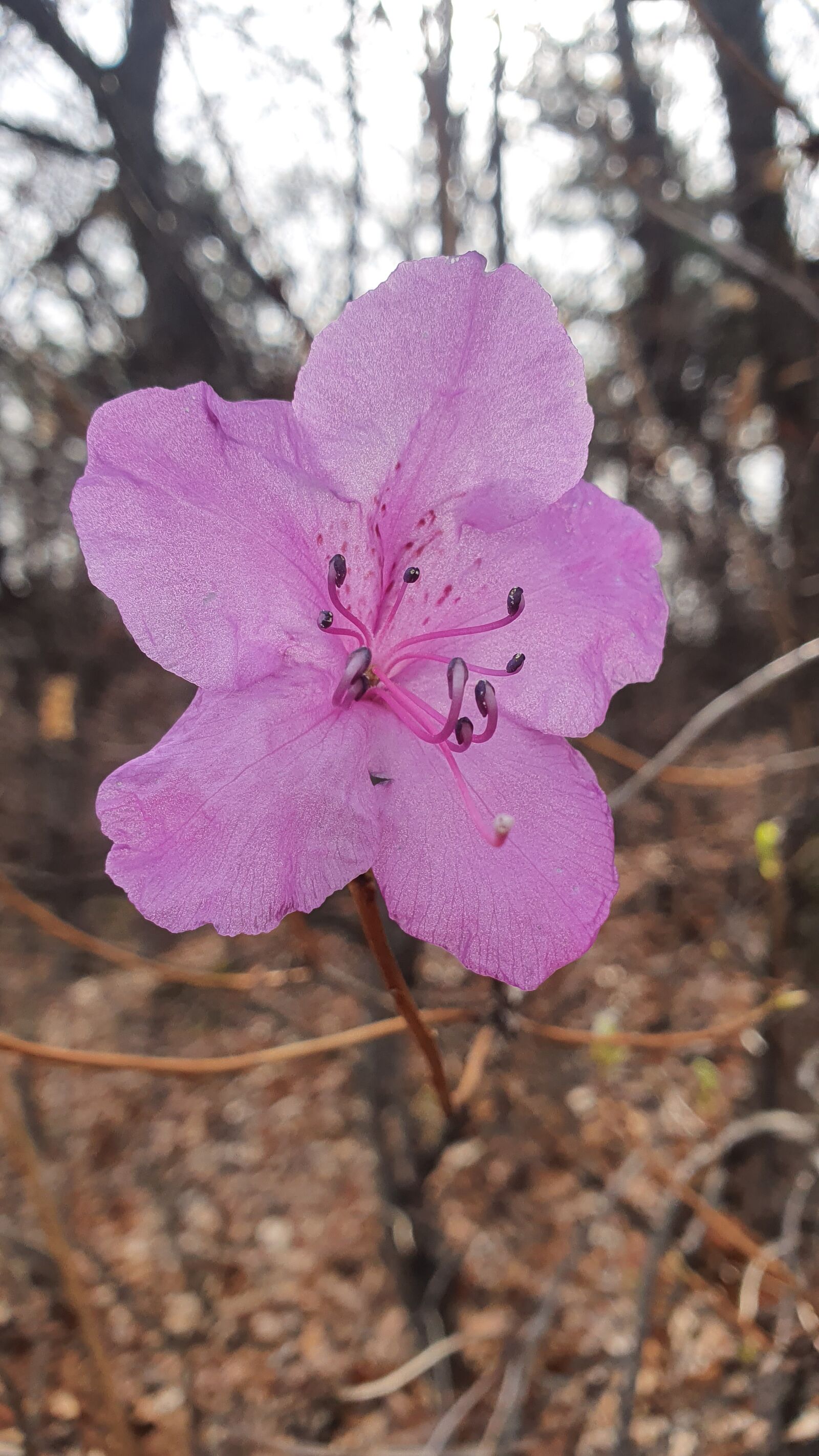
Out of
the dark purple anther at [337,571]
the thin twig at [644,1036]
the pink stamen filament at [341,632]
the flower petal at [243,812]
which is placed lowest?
the thin twig at [644,1036]

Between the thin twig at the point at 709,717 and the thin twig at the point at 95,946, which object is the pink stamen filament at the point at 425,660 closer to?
the thin twig at the point at 709,717

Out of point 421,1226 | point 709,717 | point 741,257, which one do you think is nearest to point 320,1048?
point 709,717

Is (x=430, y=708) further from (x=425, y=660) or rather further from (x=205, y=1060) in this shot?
(x=205, y=1060)

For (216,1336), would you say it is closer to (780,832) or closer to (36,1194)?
(36,1194)

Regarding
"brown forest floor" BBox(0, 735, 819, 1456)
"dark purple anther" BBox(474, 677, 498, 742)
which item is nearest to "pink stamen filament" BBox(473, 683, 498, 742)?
"dark purple anther" BBox(474, 677, 498, 742)

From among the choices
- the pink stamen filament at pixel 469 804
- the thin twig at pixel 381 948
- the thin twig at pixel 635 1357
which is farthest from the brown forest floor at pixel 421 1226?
the pink stamen filament at pixel 469 804

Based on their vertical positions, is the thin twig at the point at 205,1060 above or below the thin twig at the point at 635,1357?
above
